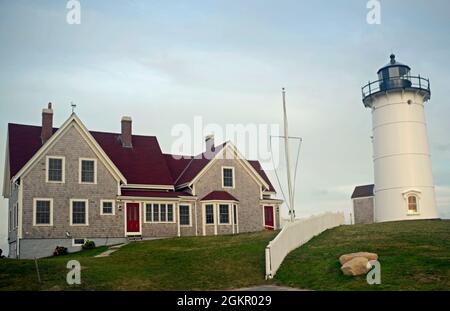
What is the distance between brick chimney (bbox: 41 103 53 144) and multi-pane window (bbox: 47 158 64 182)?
2.30 meters

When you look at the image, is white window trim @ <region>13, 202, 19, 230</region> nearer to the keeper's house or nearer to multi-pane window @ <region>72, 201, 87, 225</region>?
the keeper's house

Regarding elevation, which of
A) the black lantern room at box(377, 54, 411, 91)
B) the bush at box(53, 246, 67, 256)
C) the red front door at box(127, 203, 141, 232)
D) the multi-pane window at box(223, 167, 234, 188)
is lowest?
the bush at box(53, 246, 67, 256)

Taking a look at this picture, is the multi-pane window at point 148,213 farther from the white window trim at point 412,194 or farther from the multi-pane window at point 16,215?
the white window trim at point 412,194

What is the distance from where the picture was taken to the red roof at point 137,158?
36.1 metres

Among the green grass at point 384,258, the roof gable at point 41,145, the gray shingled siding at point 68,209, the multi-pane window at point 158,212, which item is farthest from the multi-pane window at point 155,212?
the green grass at point 384,258

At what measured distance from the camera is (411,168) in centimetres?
3909

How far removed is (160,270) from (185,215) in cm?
1632

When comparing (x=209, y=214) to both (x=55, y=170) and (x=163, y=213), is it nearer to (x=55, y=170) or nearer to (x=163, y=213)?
(x=163, y=213)

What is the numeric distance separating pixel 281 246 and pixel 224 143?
18114 mm

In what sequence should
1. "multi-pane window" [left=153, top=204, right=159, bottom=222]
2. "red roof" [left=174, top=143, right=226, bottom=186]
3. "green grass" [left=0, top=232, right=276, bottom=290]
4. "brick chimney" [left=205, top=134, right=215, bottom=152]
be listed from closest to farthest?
"green grass" [left=0, top=232, right=276, bottom=290]
"multi-pane window" [left=153, top=204, right=159, bottom=222]
"red roof" [left=174, top=143, right=226, bottom=186]
"brick chimney" [left=205, top=134, right=215, bottom=152]

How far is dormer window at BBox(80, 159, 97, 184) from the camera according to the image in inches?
1406

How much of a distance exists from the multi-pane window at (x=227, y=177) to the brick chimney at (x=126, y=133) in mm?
6845

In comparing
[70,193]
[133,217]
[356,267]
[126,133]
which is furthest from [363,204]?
[356,267]

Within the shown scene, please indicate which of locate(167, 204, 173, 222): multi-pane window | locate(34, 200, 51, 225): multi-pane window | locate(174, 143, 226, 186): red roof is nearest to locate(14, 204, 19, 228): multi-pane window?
locate(34, 200, 51, 225): multi-pane window
